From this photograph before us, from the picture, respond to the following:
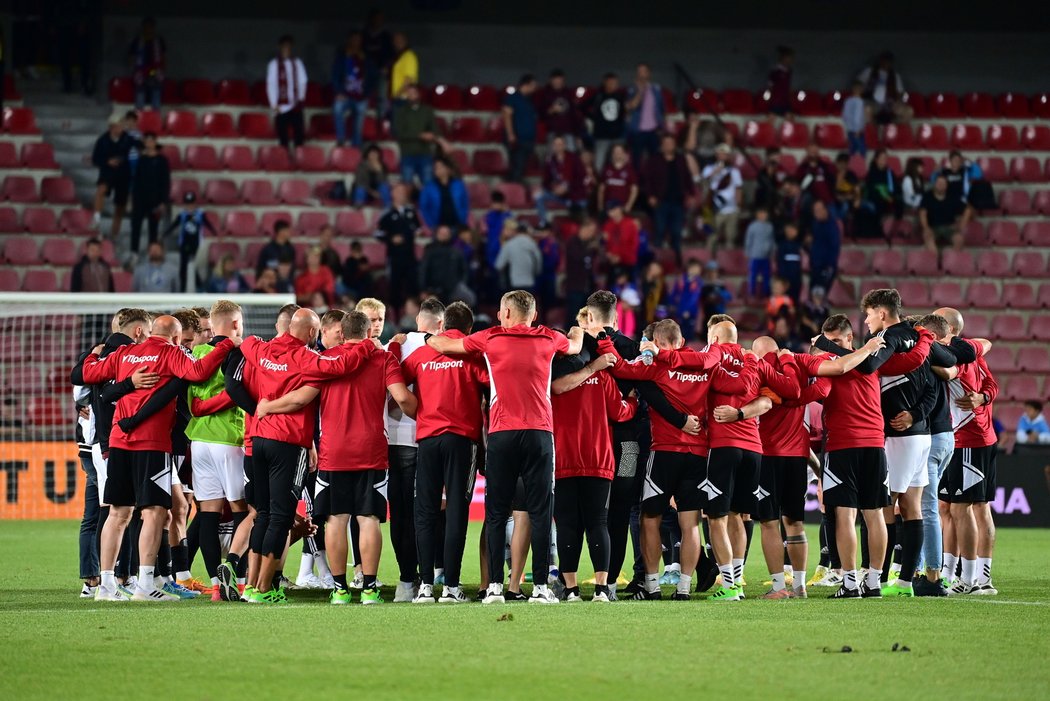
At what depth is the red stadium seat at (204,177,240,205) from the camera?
25.3m

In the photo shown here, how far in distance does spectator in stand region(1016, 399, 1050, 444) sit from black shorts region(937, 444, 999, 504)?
33.5ft

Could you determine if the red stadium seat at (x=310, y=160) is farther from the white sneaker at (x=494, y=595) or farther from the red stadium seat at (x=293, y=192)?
the white sneaker at (x=494, y=595)

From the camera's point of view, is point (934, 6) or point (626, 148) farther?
point (934, 6)

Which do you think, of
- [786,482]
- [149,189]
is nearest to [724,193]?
[149,189]

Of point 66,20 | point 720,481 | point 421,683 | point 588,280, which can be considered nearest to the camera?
point 421,683

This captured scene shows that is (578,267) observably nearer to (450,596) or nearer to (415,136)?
(415,136)

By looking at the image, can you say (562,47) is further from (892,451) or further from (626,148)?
(892,451)

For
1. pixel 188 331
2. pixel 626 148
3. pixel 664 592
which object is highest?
pixel 626 148

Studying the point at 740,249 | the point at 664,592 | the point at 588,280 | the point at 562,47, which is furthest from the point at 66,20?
the point at 664,592

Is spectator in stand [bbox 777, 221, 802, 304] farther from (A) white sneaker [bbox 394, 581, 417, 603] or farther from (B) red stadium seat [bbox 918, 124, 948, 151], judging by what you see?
(A) white sneaker [bbox 394, 581, 417, 603]

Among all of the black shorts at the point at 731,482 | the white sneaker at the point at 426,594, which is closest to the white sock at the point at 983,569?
the black shorts at the point at 731,482

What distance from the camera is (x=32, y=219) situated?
24234 mm

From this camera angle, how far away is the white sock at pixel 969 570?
11.5 meters

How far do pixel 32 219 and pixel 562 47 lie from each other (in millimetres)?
10996
